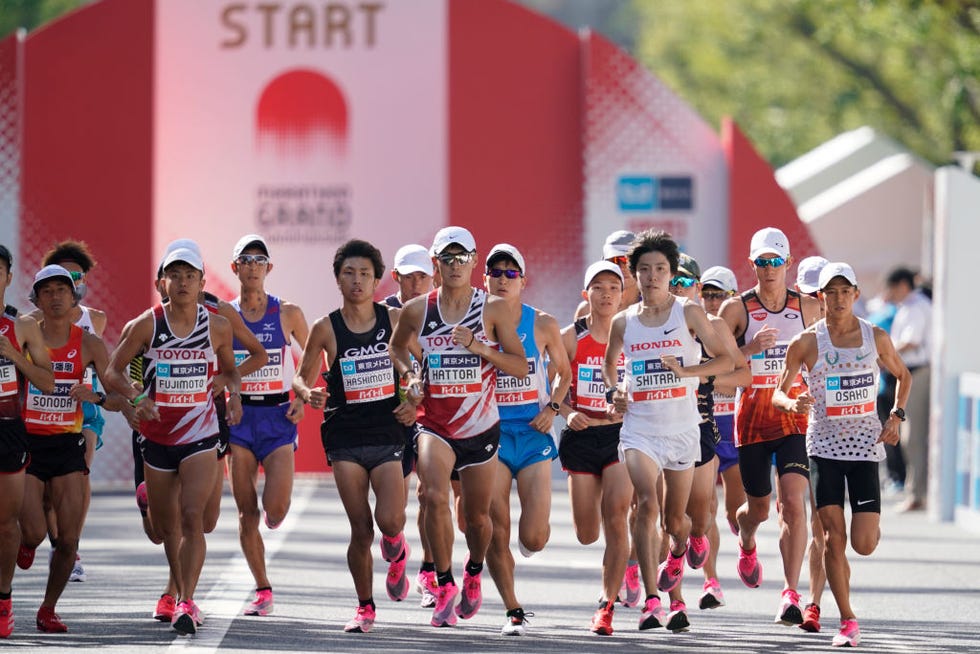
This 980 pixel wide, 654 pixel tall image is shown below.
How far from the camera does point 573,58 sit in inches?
882

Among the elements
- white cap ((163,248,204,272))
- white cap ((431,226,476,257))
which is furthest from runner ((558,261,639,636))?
white cap ((163,248,204,272))

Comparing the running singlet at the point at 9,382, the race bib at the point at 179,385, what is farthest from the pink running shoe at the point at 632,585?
the running singlet at the point at 9,382

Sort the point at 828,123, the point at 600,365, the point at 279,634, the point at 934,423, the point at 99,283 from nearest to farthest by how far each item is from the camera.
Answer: the point at 279,634 < the point at 600,365 < the point at 934,423 < the point at 99,283 < the point at 828,123

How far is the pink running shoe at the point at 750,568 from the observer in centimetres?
1321

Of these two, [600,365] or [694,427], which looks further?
[600,365]

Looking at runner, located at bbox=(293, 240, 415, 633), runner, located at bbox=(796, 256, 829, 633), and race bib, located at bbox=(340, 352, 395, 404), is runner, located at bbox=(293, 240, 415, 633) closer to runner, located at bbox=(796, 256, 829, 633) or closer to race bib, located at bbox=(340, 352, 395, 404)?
race bib, located at bbox=(340, 352, 395, 404)

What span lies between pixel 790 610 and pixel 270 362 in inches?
127

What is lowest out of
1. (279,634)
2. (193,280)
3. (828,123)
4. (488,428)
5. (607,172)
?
(279,634)

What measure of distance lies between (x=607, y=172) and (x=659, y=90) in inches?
39.2

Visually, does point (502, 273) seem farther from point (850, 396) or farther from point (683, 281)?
point (850, 396)

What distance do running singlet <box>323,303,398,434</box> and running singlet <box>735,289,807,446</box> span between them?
2.29 meters

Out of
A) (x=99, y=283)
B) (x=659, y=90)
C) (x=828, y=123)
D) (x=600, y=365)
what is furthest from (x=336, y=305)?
(x=828, y=123)

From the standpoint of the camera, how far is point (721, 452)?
13516mm

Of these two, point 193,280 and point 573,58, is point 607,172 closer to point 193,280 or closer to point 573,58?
point 573,58
